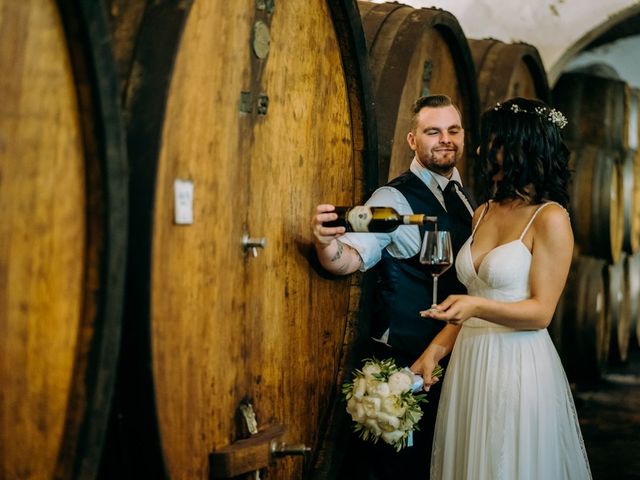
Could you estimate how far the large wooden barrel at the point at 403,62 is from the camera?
2.98m

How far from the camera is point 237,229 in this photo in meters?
1.98

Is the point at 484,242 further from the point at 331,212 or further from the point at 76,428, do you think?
the point at 76,428

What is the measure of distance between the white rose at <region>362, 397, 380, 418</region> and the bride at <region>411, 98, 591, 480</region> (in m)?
0.32

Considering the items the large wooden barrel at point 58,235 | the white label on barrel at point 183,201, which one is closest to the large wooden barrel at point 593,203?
the white label on barrel at point 183,201

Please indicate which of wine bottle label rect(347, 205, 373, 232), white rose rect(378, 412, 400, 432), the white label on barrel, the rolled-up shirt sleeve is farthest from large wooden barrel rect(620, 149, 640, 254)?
the white label on barrel

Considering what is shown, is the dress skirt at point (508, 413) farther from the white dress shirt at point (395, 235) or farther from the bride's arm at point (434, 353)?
the white dress shirt at point (395, 235)

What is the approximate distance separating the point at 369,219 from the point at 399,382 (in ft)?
1.72

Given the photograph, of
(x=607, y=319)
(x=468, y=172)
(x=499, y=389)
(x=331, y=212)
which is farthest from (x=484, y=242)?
(x=607, y=319)

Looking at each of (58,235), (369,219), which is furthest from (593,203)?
(58,235)

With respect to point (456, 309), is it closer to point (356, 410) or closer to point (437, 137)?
point (356, 410)

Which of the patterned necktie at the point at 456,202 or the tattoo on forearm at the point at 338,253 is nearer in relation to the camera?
the tattoo on forearm at the point at 338,253

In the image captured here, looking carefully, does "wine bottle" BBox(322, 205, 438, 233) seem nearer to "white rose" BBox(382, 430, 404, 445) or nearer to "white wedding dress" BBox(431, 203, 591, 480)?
"white wedding dress" BBox(431, 203, 591, 480)

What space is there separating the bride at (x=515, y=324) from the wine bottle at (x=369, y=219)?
0.34 metres

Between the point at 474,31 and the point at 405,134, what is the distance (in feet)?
8.64
